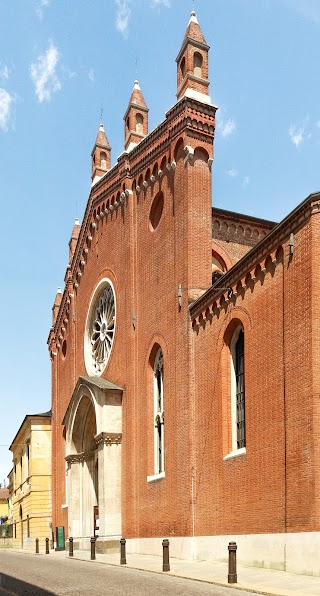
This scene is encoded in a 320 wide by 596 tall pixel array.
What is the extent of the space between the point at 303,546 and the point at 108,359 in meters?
15.6

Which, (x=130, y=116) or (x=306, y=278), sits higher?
(x=130, y=116)

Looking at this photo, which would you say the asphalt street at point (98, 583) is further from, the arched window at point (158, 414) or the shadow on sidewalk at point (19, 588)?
the arched window at point (158, 414)

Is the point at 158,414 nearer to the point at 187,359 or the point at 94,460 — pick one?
the point at 187,359

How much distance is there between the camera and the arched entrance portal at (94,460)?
27941 mm

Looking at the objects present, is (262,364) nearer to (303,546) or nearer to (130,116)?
(303,546)

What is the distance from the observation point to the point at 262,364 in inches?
756

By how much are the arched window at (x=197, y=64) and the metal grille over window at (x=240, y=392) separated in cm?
964

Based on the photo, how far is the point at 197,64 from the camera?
26203 mm

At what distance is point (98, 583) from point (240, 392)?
715 cm

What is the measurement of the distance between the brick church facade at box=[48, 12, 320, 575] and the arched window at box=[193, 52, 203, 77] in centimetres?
5

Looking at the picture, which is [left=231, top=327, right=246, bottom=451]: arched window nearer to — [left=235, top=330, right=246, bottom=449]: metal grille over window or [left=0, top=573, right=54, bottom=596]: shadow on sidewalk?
[left=235, top=330, right=246, bottom=449]: metal grille over window

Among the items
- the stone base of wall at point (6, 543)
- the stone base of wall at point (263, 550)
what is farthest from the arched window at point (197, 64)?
the stone base of wall at point (6, 543)

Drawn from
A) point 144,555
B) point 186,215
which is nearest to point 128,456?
point 144,555

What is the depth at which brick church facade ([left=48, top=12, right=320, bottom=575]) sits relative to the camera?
17.5 meters
